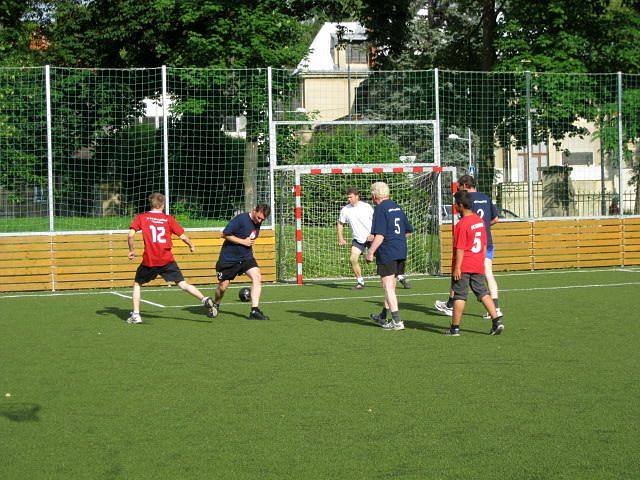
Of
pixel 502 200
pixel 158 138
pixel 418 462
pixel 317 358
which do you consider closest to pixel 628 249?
pixel 502 200

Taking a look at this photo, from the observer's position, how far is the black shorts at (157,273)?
1403cm

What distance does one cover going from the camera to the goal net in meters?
21.3

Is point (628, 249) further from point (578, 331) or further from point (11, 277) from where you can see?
point (11, 277)

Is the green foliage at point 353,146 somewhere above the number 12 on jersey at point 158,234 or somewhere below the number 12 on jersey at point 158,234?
above

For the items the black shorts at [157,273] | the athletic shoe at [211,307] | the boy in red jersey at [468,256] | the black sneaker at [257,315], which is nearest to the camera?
the boy in red jersey at [468,256]

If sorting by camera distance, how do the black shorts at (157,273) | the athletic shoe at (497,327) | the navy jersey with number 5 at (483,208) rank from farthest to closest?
the black shorts at (157,273) → the navy jersey with number 5 at (483,208) → the athletic shoe at (497,327)

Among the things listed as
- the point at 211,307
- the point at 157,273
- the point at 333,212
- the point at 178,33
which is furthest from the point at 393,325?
the point at 178,33

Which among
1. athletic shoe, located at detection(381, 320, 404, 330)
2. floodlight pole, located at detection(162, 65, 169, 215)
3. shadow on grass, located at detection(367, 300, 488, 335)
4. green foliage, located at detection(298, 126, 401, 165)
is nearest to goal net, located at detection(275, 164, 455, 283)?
green foliage, located at detection(298, 126, 401, 165)

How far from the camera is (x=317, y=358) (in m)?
10.7

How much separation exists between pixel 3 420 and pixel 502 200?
18.9 meters

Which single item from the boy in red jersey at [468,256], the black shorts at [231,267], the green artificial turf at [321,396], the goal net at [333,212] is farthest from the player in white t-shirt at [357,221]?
the boy in red jersey at [468,256]

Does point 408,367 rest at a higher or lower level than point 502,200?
lower

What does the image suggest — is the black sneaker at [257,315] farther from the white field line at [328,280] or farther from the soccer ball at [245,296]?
the white field line at [328,280]

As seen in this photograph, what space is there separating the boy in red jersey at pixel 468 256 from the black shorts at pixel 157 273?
13.4ft
